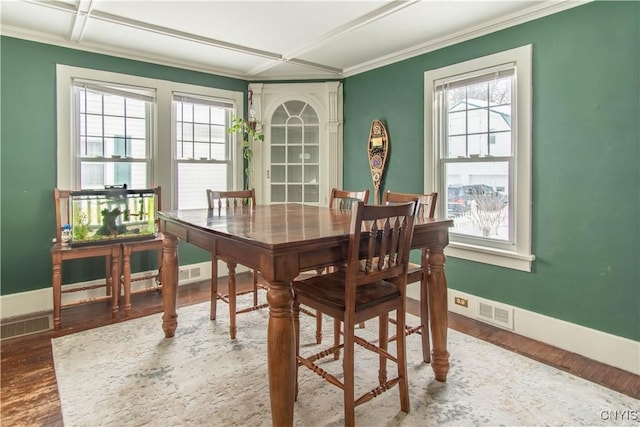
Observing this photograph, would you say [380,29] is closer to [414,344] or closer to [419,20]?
[419,20]

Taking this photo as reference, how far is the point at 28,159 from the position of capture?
10.7ft

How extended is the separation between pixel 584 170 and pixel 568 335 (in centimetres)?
113

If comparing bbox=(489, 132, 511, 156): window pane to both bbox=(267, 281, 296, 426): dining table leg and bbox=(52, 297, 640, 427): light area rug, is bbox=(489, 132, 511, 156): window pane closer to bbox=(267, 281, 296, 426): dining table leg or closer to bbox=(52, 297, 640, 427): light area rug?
bbox=(52, 297, 640, 427): light area rug

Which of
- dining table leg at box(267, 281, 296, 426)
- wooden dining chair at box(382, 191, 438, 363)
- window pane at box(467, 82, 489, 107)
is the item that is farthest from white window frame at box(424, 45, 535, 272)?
dining table leg at box(267, 281, 296, 426)

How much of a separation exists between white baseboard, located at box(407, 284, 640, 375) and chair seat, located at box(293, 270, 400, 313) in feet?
4.91

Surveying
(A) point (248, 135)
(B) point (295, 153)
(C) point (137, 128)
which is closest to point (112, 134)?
(C) point (137, 128)

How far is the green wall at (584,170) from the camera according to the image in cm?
233

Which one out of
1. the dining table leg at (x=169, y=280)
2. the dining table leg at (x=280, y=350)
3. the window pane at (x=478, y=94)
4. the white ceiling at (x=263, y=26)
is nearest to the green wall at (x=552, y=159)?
the white ceiling at (x=263, y=26)

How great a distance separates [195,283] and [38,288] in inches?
55.1

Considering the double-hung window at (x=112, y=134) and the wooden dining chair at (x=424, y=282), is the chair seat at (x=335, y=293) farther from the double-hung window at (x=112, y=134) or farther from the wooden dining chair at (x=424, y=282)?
the double-hung window at (x=112, y=134)

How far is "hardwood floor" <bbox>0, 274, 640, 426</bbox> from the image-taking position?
1.92 m

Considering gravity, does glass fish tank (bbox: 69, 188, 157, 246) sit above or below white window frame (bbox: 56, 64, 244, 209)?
below

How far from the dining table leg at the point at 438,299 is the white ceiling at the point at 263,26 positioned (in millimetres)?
1749

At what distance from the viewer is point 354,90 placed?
4.38m
